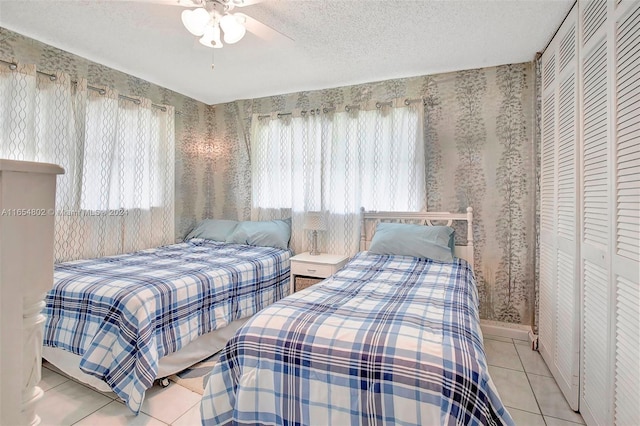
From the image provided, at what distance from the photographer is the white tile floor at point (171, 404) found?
5.83ft

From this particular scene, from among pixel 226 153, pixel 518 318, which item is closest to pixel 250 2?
pixel 226 153

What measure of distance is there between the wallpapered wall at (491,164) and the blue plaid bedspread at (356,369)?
61.8 inches

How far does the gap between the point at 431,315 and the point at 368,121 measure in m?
2.32

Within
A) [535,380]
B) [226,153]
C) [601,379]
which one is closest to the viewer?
[601,379]

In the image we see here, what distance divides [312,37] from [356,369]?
230cm

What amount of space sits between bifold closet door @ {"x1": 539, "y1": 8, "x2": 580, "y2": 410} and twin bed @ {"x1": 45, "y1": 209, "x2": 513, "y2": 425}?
0.60 meters

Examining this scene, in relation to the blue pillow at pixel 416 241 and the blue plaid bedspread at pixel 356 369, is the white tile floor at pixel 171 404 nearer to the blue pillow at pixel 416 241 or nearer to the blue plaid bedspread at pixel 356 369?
the blue plaid bedspread at pixel 356 369

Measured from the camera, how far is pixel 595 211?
5.49 feet

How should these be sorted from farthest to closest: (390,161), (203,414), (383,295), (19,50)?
(390,161) → (19,50) → (383,295) → (203,414)

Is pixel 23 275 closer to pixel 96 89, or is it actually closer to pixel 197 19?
pixel 197 19

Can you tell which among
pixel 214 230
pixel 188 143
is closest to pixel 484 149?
pixel 214 230

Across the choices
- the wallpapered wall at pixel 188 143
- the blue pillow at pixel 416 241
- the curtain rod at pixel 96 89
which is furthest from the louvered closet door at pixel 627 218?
the curtain rod at pixel 96 89

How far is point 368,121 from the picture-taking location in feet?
10.9

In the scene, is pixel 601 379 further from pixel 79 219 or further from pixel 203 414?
pixel 79 219
